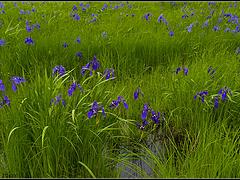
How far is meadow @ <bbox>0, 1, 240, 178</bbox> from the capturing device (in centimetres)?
227

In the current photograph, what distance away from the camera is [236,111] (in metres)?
2.83

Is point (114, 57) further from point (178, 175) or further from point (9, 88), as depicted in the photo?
point (178, 175)

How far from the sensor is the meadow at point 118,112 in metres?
2.27

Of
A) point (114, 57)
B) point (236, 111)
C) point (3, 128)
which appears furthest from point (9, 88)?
point (236, 111)

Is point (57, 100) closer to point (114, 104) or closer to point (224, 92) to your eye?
point (114, 104)

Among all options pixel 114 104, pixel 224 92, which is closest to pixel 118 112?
pixel 114 104

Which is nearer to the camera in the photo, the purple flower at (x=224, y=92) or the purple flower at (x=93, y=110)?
the purple flower at (x=93, y=110)

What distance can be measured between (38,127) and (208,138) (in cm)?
118

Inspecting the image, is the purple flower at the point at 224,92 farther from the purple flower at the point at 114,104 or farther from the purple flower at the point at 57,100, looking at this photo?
the purple flower at the point at 57,100

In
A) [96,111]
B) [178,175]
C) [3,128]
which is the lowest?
[178,175]

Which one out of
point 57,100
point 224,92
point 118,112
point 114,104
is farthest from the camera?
point 118,112

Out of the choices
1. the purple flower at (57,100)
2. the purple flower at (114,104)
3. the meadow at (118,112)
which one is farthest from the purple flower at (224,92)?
the purple flower at (57,100)

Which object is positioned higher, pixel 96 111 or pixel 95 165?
pixel 96 111

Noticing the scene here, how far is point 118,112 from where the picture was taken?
2869mm
